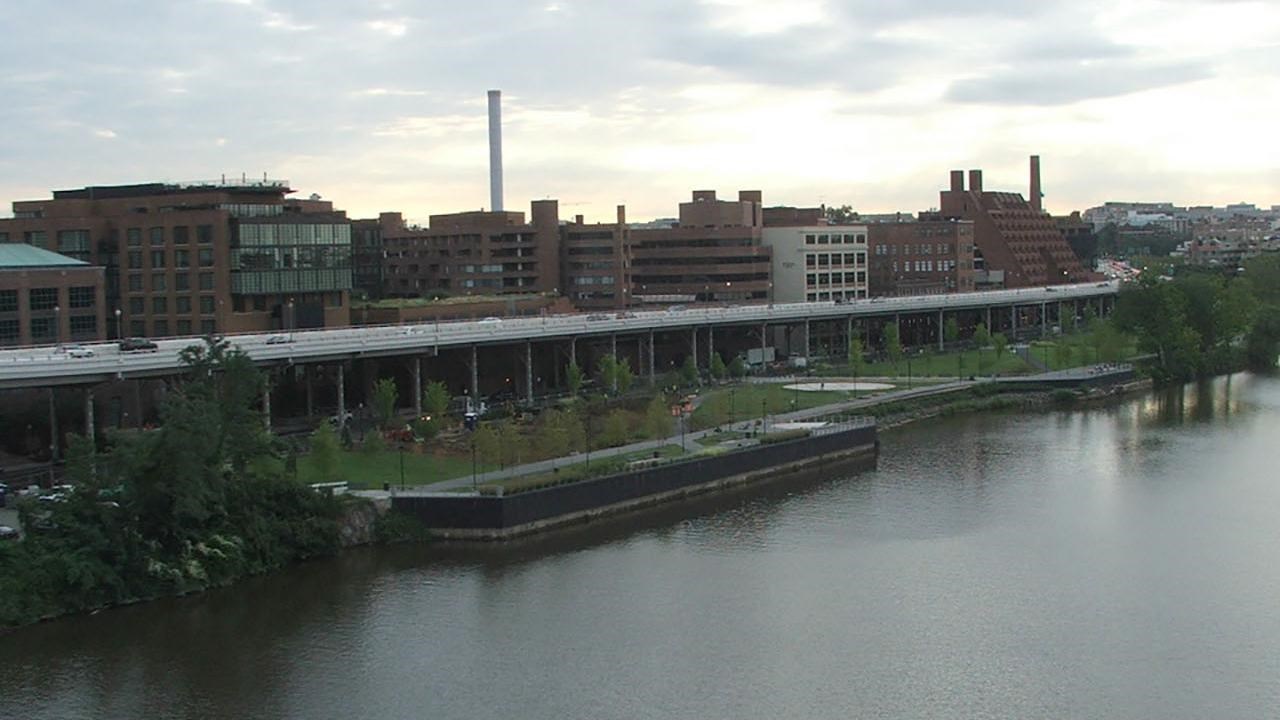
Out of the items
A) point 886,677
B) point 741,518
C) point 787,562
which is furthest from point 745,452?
point 886,677

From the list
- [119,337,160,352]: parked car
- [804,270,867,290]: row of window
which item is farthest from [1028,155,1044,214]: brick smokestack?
[119,337,160,352]: parked car

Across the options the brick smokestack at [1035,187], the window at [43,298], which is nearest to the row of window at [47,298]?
the window at [43,298]

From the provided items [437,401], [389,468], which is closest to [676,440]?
[437,401]

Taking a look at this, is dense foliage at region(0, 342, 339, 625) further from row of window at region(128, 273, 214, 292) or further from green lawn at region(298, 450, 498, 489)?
row of window at region(128, 273, 214, 292)

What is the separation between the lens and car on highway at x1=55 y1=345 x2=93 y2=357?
159ft

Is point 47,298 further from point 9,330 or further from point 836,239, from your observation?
point 836,239

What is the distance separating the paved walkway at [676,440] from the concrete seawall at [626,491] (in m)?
1.37

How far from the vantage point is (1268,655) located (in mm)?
29797

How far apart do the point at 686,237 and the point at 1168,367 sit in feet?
105

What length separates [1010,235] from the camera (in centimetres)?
13450

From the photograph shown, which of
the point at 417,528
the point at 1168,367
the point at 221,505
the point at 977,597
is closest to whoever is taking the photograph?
the point at 977,597

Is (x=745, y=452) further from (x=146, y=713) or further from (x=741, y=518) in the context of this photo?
(x=146, y=713)

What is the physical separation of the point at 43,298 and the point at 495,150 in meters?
55.9

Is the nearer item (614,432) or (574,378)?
(614,432)
